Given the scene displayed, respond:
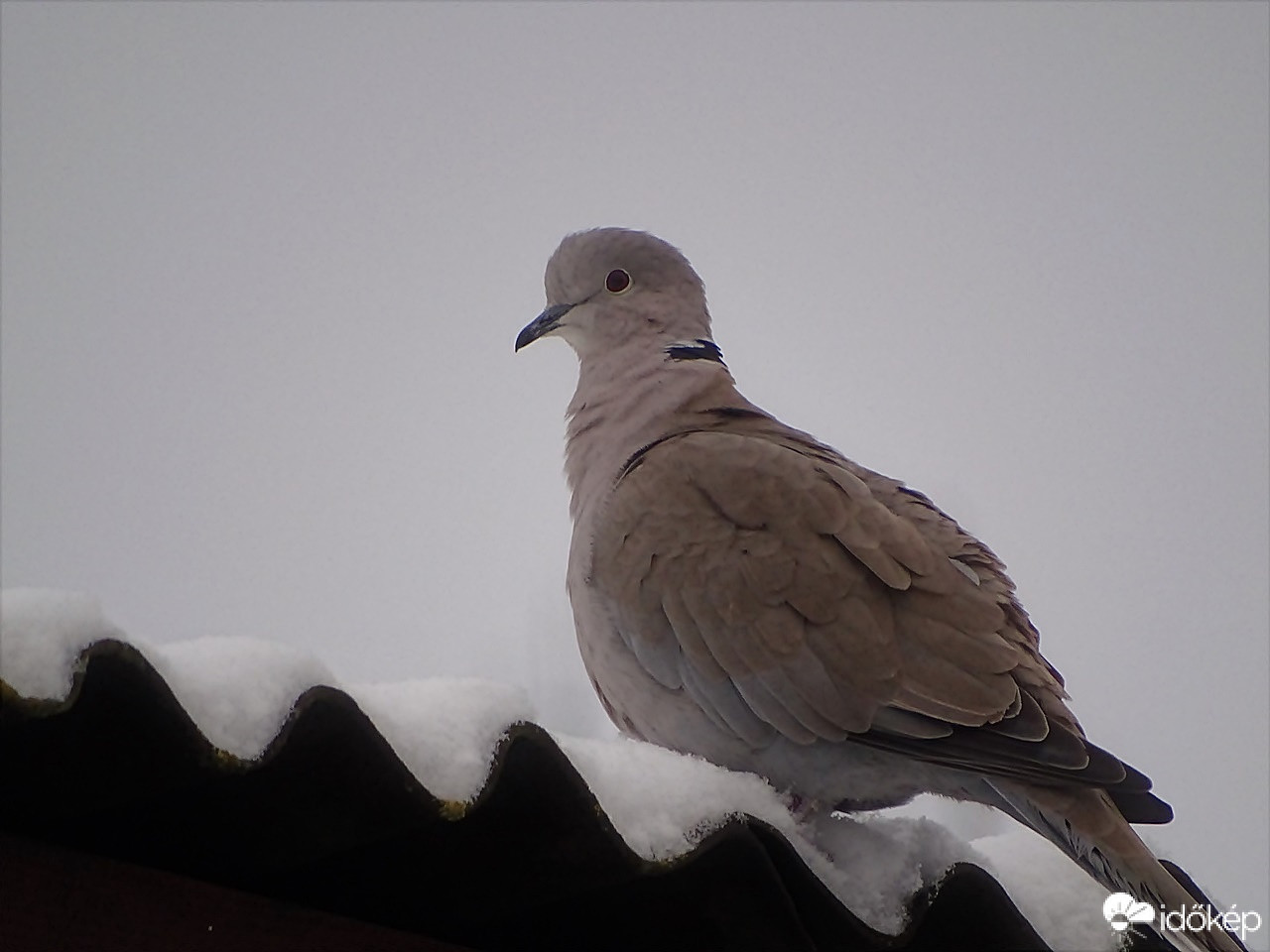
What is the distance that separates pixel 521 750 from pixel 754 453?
4.14 feet

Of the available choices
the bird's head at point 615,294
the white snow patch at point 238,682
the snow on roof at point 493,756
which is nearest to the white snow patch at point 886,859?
the snow on roof at point 493,756

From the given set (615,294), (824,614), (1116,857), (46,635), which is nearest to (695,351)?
(615,294)

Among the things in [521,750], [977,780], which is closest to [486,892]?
[521,750]

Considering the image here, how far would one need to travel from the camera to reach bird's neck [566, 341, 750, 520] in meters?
2.99

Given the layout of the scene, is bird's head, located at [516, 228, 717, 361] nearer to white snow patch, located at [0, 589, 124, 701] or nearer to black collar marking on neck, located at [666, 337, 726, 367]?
black collar marking on neck, located at [666, 337, 726, 367]

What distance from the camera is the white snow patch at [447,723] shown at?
154 centimetres

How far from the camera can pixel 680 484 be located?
2637mm

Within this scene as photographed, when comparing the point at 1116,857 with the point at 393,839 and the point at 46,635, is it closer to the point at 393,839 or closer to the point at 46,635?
the point at 393,839

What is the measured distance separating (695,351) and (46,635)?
7.95ft

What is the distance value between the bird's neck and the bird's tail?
1.16 m

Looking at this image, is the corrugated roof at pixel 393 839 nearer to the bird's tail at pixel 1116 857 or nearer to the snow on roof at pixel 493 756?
the snow on roof at pixel 493 756

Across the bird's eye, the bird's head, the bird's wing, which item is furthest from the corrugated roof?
the bird's eye

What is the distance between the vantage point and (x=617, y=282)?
3826mm

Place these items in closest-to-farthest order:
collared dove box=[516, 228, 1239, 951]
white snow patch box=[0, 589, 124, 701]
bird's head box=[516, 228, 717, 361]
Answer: white snow patch box=[0, 589, 124, 701], collared dove box=[516, 228, 1239, 951], bird's head box=[516, 228, 717, 361]
